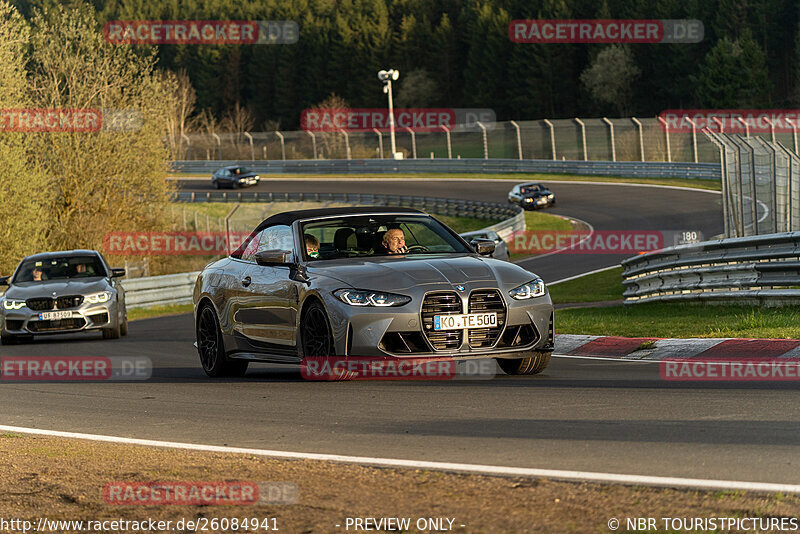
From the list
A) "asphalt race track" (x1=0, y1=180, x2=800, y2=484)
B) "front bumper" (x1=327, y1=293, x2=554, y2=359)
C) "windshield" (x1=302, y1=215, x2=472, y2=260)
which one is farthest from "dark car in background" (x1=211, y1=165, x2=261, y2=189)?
"front bumper" (x1=327, y1=293, x2=554, y2=359)

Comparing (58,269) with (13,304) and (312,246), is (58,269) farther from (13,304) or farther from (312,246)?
(312,246)

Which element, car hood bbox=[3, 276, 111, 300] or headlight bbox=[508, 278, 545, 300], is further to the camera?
car hood bbox=[3, 276, 111, 300]

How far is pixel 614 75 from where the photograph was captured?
106 meters

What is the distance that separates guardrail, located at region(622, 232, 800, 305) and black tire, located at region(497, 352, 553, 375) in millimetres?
5640

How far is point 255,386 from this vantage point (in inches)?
424

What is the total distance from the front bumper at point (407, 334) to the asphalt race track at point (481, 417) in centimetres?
32

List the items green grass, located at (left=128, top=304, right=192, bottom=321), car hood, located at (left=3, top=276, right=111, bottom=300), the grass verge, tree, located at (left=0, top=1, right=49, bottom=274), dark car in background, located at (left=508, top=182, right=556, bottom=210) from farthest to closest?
dark car in background, located at (left=508, top=182, right=556, bottom=210) → tree, located at (left=0, top=1, right=49, bottom=274) → green grass, located at (left=128, top=304, right=192, bottom=321) → car hood, located at (left=3, top=276, right=111, bottom=300) → the grass verge

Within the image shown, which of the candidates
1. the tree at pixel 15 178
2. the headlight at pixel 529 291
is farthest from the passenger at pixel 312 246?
the tree at pixel 15 178

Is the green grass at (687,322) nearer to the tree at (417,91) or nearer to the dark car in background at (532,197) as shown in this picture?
the dark car in background at (532,197)

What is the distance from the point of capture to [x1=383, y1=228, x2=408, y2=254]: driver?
10547mm

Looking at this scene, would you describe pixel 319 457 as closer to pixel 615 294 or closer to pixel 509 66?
pixel 615 294

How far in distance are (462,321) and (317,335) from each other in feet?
4.36

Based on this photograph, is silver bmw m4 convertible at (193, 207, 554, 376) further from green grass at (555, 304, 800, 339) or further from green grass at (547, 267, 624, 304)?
green grass at (547, 267, 624, 304)

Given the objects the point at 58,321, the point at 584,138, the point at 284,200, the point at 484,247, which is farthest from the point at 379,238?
the point at 584,138
